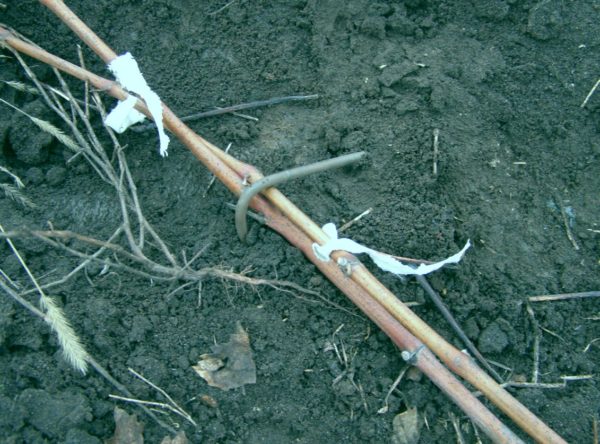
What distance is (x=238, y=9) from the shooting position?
7.29 feet

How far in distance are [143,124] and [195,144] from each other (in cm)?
31

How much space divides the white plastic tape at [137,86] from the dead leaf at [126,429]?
802mm

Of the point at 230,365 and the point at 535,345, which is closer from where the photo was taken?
the point at 230,365

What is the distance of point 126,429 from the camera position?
157 cm

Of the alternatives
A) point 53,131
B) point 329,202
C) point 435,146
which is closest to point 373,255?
point 329,202

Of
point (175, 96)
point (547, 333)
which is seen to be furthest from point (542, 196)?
point (175, 96)

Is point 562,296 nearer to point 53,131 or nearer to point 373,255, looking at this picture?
point 373,255

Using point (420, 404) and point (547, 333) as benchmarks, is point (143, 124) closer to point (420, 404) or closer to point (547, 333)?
point (420, 404)

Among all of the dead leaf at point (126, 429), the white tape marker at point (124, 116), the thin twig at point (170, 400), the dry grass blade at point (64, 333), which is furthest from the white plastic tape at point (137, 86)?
the dead leaf at point (126, 429)

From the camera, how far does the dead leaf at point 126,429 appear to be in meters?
1.56

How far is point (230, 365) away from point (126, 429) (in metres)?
0.32

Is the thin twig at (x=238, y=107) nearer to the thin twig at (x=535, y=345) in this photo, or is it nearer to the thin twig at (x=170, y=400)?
the thin twig at (x=170, y=400)

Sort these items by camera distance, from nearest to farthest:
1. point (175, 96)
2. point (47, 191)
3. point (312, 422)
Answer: point (312, 422), point (47, 191), point (175, 96)

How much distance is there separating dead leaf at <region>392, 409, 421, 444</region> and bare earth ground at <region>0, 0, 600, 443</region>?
0.03 m
